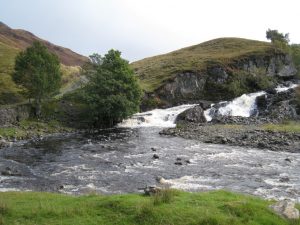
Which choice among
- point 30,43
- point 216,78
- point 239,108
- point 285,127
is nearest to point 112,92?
point 285,127

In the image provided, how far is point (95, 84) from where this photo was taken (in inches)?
2869

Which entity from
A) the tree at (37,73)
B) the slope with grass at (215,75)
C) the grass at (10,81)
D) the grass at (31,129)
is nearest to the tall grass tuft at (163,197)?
the grass at (31,129)

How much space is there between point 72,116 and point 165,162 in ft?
120

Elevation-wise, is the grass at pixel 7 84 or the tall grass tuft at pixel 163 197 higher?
the grass at pixel 7 84

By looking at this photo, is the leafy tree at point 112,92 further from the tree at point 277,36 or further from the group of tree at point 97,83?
the tree at point 277,36

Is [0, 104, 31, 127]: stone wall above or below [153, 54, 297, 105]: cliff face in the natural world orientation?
below

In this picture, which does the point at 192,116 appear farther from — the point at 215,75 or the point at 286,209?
the point at 286,209

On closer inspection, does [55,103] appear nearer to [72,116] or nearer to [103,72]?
[72,116]

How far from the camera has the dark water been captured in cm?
3219

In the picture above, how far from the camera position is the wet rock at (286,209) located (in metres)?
18.1

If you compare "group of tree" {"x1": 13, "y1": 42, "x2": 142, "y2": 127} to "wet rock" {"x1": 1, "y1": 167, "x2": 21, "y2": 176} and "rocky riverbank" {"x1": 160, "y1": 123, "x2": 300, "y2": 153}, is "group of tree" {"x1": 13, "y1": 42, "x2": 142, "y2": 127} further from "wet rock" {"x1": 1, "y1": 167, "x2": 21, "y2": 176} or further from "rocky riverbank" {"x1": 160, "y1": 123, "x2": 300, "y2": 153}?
"wet rock" {"x1": 1, "y1": 167, "x2": 21, "y2": 176}

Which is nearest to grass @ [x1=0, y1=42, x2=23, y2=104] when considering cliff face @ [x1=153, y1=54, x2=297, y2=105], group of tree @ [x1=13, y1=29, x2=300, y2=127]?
group of tree @ [x1=13, y1=29, x2=300, y2=127]

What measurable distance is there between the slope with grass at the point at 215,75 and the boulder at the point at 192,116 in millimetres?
15278

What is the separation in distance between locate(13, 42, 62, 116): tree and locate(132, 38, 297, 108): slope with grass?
28.5 metres
